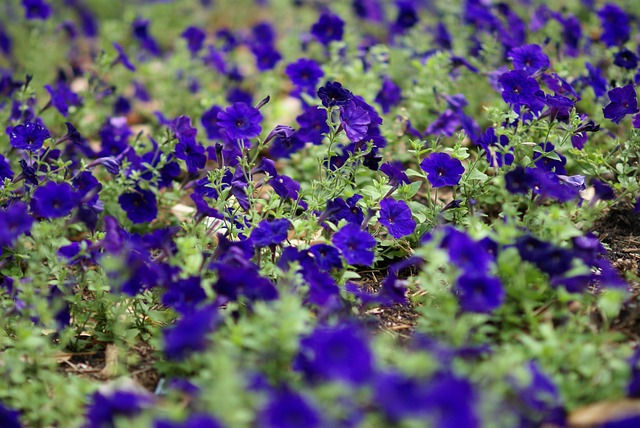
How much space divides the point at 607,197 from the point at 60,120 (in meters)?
3.70

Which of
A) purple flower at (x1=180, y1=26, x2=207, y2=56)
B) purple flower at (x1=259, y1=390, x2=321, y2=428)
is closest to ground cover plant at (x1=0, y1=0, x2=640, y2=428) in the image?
purple flower at (x1=259, y1=390, x2=321, y2=428)

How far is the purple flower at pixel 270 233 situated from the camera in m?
3.02

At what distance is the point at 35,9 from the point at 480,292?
4.34 meters

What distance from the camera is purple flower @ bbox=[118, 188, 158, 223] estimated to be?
3910 millimetres

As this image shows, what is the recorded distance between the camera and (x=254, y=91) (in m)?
6.20

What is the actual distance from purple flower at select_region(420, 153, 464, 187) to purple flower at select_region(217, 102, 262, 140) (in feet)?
2.84

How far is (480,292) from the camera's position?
245 cm

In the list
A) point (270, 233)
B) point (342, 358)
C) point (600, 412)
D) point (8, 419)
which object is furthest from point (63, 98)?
point (600, 412)

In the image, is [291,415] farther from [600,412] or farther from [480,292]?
[600,412]

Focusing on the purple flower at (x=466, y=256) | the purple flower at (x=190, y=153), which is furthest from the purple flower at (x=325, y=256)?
the purple flower at (x=190, y=153)

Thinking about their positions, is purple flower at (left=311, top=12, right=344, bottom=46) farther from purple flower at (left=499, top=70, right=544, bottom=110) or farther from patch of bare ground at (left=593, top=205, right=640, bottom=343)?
patch of bare ground at (left=593, top=205, right=640, bottom=343)

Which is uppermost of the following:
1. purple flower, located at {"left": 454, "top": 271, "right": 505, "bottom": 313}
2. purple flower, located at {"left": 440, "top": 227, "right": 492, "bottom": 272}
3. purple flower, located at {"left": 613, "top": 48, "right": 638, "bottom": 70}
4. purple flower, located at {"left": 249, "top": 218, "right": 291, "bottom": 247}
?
purple flower, located at {"left": 440, "top": 227, "right": 492, "bottom": 272}

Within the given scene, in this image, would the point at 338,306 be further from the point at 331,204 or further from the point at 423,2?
the point at 423,2

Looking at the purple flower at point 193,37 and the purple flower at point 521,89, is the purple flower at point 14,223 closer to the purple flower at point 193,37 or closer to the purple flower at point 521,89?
the purple flower at point 521,89
